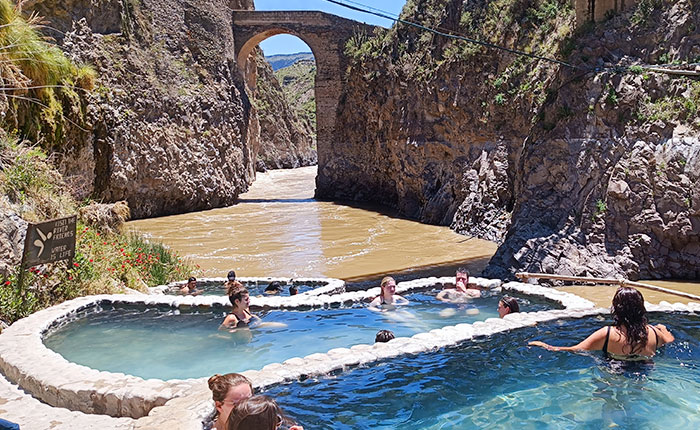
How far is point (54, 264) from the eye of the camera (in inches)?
308

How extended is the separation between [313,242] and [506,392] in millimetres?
13537

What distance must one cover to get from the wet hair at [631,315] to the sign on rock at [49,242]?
597 centimetres

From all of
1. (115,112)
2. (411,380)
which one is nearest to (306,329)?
(411,380)

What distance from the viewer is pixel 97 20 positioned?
20.4 metres

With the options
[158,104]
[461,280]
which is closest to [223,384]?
Result: [461,280]

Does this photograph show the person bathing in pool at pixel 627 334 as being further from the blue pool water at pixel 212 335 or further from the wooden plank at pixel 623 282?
the blue pool water at pixel 212 335

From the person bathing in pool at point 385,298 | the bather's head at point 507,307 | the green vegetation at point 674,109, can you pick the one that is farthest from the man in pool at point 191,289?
the green vegetation at point 674,109

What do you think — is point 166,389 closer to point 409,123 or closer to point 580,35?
point 580,35

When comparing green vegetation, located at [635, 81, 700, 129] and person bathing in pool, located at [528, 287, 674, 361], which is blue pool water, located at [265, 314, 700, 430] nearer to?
person bathing in pool, located at [528, 287, 674, 361]

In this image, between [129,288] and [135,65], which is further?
[135,65]

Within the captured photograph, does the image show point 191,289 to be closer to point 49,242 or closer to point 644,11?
point 49,242

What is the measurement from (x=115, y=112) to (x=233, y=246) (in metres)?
6.86

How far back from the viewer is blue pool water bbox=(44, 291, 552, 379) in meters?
6.28

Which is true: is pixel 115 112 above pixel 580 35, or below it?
below
